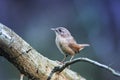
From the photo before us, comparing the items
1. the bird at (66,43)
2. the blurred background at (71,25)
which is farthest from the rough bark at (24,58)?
the blurred background at (71,25)

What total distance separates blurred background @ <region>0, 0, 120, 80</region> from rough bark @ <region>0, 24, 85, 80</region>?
3.13 meters

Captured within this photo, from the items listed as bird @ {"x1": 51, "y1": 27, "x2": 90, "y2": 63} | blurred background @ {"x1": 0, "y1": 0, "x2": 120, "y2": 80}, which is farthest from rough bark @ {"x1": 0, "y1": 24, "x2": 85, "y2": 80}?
blurred background @ {"x1": 0, "y1": 0, "x2": 120, "y2": 80}

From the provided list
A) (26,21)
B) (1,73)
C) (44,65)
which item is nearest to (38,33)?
(26,21)

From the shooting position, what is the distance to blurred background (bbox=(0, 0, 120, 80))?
6.27 metres

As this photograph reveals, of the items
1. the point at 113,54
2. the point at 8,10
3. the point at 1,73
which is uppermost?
the point at 8,10

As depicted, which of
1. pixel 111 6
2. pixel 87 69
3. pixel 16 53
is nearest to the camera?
pixel 16 53

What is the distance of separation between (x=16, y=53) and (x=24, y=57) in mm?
62

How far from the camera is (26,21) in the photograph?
22.5 ft

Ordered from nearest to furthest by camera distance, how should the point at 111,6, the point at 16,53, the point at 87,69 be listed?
1. the point at 16,53
2. the point at 87,69
3. the point at 111,6

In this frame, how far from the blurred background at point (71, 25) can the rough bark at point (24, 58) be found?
3.13m

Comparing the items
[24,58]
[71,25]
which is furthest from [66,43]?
[71,25]

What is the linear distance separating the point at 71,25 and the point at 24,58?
379 cm

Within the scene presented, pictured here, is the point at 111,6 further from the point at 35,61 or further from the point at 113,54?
the point at 35,61

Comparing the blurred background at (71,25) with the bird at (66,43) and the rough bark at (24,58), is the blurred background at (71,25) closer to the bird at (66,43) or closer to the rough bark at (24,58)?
the bird at (66,43)
